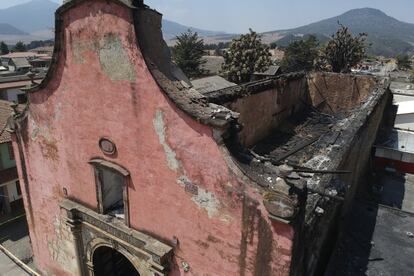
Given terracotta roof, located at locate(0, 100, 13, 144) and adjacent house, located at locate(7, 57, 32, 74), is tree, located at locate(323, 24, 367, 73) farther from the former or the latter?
adjacent house, located at locate(7, 57, 32, 74)

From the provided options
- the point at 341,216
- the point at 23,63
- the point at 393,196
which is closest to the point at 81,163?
the point at 341,216

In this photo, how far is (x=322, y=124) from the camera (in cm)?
1830

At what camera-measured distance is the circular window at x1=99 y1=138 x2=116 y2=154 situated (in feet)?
27.1

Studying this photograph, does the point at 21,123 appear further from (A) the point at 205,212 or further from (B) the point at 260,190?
(B) the point at 260,190

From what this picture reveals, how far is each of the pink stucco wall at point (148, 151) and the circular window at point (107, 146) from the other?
16 cm

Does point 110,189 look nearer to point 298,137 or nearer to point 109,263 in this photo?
point 109,263

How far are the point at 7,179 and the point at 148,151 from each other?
59.6ft

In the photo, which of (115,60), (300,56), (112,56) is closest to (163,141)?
(115,60)

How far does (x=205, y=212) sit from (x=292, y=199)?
2089 mm

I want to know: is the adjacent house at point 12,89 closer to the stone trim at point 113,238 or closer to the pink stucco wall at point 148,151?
the stone trim at point 113,238

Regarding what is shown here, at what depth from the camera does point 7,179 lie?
69.9 ft

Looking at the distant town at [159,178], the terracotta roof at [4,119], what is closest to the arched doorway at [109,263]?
the distant town at [159,178]

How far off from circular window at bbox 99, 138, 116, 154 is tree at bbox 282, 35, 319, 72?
60340mm

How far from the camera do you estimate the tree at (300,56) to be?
64.2 meters
